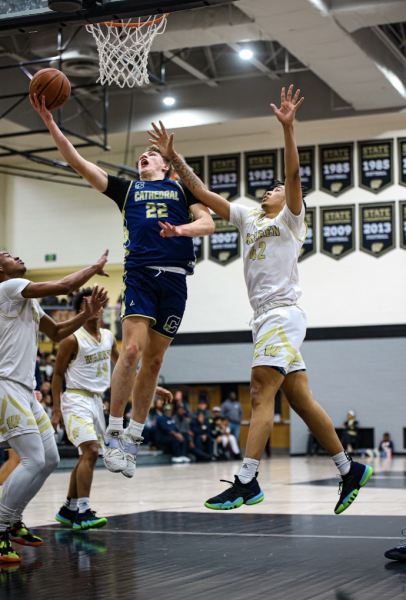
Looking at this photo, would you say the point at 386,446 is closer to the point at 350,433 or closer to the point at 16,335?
the point at 350,433

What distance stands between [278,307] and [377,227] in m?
18.9

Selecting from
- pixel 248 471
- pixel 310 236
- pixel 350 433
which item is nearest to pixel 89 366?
Result: pixel 248 471

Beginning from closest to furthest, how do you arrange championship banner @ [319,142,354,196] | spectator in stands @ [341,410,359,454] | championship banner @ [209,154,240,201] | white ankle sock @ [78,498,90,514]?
white ankle sock @ [78,498,90,514] < spectator in stands @ [341,410,359,454] < championship banner @ [319,142,354,196] < championship banner @ [209,154,240,201]

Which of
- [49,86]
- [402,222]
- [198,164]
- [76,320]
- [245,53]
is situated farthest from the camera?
[198,164]

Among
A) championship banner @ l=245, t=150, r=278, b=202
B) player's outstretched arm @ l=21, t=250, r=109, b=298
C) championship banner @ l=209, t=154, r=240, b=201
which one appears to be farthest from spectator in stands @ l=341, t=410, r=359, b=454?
player's outstretched arm @ l=21, t=250, r=109, b=298

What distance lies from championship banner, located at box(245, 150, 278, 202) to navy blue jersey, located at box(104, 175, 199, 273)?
19.3m

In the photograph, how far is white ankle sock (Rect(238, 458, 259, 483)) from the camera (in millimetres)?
4910

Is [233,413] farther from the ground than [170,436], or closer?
farther from the ground

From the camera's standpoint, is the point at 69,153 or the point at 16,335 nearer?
the point at 69,153

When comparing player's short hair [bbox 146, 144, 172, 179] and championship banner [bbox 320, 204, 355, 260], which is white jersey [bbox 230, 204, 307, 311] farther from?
championship banner [bbox 320, 204, 355, 260]

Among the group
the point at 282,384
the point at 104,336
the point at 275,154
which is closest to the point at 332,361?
the point at 275,154

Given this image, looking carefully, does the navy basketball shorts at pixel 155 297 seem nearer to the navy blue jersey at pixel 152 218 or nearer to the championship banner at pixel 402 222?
the navy blue jersey at pixel 152 218

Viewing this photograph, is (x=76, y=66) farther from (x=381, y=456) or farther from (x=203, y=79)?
(x=381, y=456)

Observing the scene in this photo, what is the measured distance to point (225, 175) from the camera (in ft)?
83.6
